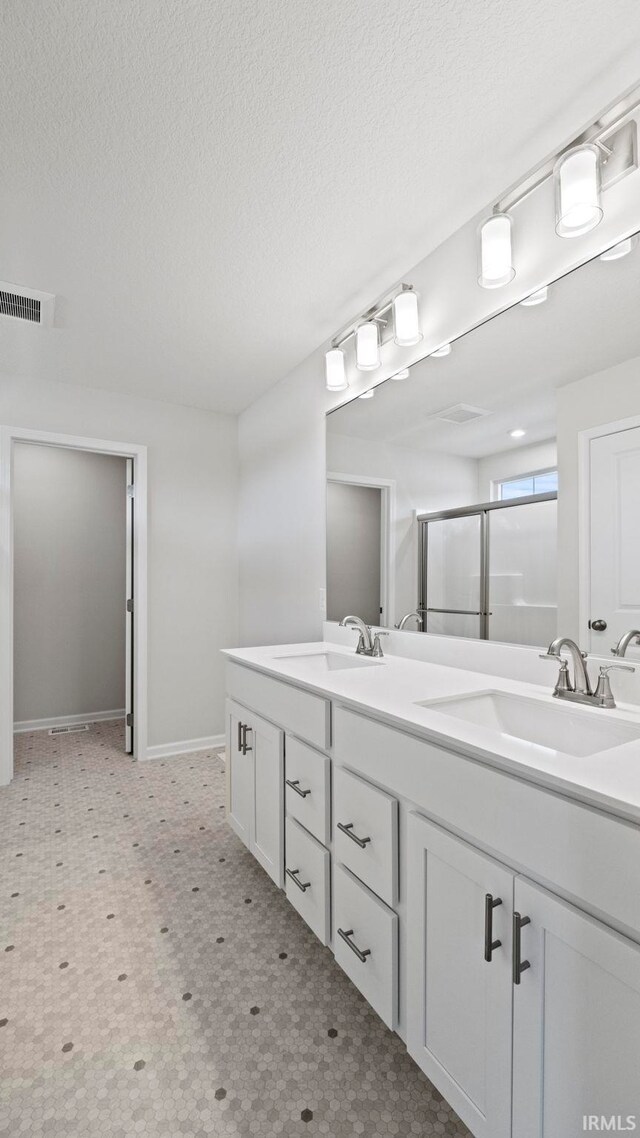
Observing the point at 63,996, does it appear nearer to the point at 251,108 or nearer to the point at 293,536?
the point at 293,536

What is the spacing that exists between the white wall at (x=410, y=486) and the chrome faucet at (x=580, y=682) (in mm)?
648

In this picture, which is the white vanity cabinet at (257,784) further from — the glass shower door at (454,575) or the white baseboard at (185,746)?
the white baseboard at (185,746)

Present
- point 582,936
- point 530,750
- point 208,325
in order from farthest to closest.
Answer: point 208,325
point 530,750
point 582,936

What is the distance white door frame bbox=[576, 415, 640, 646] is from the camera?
1377mm

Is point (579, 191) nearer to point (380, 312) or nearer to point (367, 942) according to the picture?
point (380, 312)

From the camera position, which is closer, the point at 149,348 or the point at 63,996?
the point at 63,996

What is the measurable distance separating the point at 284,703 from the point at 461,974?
0.86 m

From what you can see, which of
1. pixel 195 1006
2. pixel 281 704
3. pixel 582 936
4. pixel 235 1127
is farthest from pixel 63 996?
pixel 582 936

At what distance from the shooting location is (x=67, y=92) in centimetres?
129

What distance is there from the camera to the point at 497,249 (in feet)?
4.84

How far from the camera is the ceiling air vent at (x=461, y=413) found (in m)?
1.76

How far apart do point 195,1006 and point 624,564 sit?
1.60 m

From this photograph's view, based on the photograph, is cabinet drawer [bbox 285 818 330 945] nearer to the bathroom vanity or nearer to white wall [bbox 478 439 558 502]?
the bathroom vanity

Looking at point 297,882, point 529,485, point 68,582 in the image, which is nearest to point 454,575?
point 529,485
